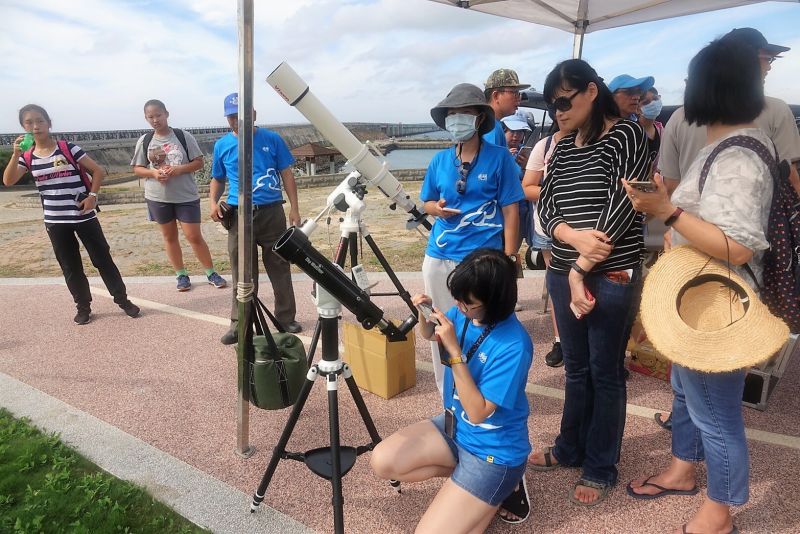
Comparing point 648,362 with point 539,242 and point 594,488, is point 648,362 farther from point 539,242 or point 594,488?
point 594,488

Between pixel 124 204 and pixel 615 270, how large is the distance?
1900 cm

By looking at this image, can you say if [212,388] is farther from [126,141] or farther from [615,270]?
[126,141]

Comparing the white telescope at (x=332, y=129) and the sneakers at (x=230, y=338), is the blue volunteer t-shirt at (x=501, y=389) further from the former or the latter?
the sneakers at (x=230, y=338)

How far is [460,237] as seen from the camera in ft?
9.33

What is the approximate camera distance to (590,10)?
17.0 feet

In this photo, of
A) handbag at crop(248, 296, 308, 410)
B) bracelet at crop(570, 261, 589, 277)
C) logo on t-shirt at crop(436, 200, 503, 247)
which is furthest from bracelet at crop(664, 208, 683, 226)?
handbag at crop(248, 296, 308, 410)

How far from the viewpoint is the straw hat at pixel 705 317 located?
64.0 inches

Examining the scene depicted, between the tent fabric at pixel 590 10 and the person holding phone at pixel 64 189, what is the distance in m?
4.03

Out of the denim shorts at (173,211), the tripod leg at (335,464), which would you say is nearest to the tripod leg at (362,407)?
the tripod leg at (335,464)

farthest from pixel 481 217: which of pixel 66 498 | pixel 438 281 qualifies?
pixel 66 498

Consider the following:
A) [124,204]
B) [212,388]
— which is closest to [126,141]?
[124,204]

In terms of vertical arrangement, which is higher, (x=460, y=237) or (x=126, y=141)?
(x=126, y=141)

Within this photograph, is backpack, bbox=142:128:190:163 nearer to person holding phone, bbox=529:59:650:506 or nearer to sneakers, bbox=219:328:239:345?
sneakers, bbox=219:328:239:345

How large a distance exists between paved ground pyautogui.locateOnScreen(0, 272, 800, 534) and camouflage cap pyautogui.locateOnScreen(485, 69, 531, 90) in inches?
88.9
